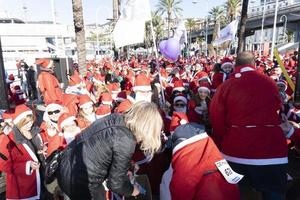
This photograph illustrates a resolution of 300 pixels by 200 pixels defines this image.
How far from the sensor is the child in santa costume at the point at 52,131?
4207 mm

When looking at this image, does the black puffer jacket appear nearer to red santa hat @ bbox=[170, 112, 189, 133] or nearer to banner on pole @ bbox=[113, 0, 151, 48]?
red santa hat @ bbox=[170, 112, 189, 133]

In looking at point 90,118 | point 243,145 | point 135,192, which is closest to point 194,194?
point 135,192

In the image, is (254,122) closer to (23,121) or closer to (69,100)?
(23,121)

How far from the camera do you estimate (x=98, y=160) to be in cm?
262

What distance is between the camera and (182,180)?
2451mm

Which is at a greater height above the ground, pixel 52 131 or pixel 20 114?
pixel 20 114

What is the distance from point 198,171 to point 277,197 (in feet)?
4.75

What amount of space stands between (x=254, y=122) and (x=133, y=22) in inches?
147

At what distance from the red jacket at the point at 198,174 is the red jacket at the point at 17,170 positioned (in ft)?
6.29

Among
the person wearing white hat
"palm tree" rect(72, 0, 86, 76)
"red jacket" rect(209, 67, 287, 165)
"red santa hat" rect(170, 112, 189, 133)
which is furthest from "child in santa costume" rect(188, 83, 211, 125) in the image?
"palm tree" rect(72, 0, 86, 76)

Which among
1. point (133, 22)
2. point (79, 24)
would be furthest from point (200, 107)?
point (79, 24)

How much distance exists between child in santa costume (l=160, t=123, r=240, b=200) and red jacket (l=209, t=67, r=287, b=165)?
1.01m

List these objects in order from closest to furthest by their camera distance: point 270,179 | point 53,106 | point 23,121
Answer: point 270,179 → point 23,121 → point 53,106

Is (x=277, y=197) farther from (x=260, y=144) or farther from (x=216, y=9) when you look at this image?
(x=216, y=9)
